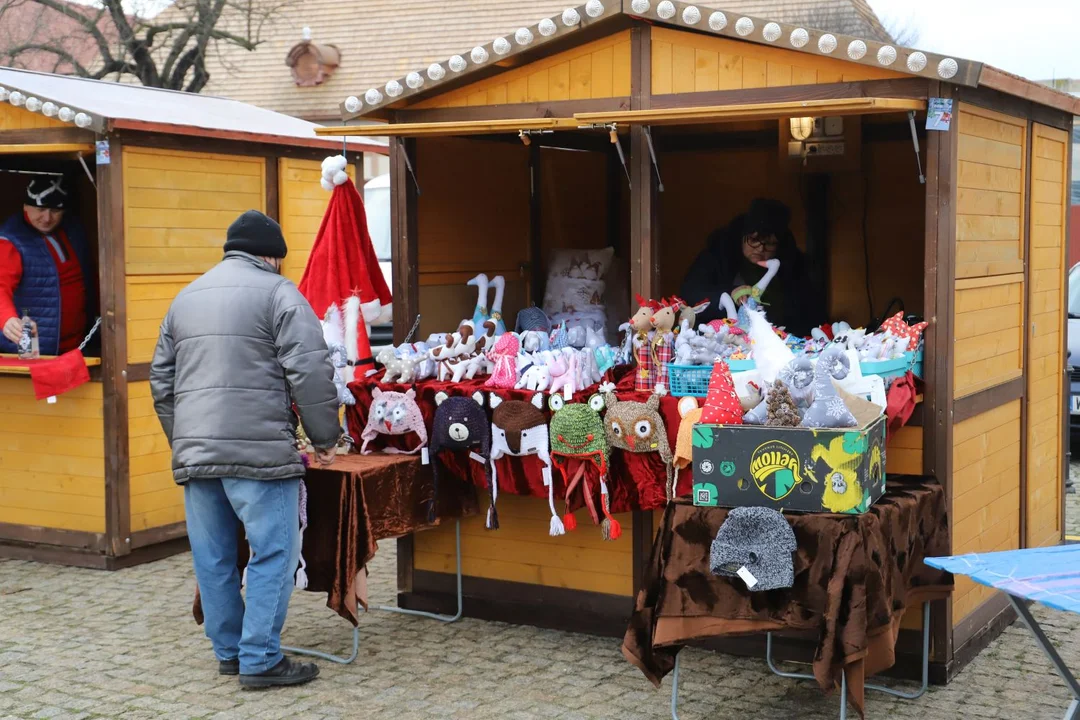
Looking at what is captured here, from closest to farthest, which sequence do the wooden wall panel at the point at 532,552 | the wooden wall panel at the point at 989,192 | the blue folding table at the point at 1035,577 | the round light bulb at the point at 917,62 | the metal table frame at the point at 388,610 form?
1. the blue folding table at the point at 1035,577
2. the round light bulb at the point at 917,62
3. the wooden wall panel at the point at 989,192
4. the metal table frame at the point at 388,610
5. the wooden wall panel at the point at 532,552

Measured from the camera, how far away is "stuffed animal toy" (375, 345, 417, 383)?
19.3ft

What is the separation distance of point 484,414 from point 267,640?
1.30 m

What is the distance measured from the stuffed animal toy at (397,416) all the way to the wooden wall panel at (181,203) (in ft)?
7.14

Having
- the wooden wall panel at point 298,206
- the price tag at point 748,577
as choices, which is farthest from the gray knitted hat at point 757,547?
the wooden wall panel at point 298,206

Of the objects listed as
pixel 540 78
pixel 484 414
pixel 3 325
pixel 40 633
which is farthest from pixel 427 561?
pixel 3 325

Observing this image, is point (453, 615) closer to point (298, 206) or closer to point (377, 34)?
point (298, 206)

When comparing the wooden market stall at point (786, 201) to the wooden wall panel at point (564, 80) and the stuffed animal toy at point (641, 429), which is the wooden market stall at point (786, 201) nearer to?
the wooden wall panel at point (564, 80)

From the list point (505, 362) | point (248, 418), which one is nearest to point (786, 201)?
point (505, 362)

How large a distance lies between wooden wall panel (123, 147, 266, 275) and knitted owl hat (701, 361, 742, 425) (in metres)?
3.84

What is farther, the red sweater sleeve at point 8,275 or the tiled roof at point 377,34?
the tiled roof at point 377,34

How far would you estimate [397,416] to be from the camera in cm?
571

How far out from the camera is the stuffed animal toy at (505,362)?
5742 millimetres

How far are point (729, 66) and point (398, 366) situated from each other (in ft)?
6.38

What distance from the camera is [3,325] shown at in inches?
288
